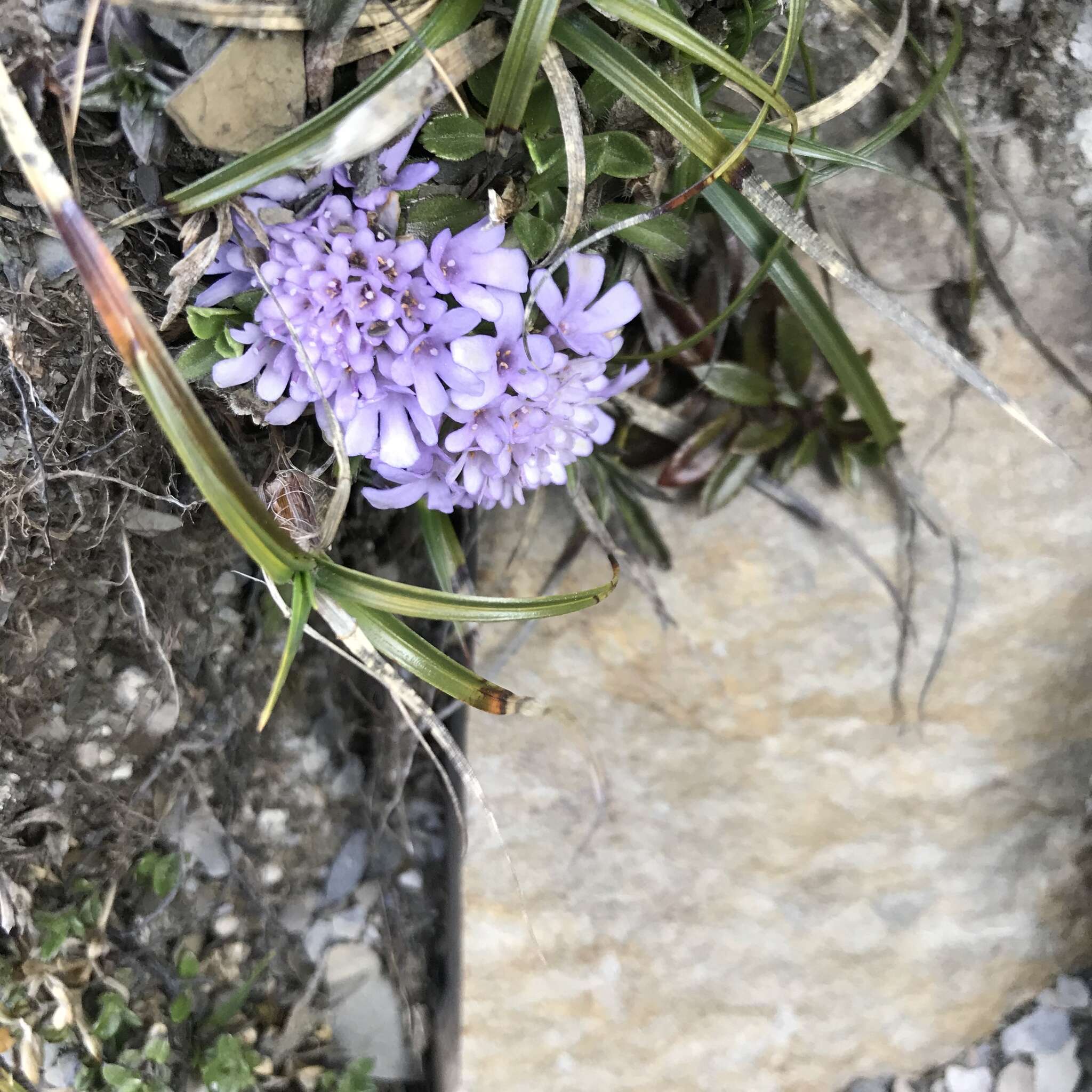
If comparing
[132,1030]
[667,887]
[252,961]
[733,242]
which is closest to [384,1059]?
[252,961]

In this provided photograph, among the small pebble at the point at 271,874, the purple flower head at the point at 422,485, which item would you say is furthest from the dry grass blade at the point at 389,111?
the small pebble at the point at 271,874

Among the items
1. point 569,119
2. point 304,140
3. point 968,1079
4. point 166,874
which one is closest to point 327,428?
point 304,140

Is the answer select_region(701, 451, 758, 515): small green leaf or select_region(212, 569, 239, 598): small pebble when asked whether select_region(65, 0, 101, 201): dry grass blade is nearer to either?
select_region(212, 569, 239, 598): small pebble

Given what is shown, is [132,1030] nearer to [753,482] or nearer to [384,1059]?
[384,1059]

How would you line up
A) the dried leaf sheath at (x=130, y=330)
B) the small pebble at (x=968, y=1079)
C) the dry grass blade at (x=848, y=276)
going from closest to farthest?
the dried leaf sheath at (x=130, y=330)
the dry grass blade at (x=848, y=276)
the small pebble at (x=968, y=1079)

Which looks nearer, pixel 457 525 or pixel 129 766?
pixel 129 766

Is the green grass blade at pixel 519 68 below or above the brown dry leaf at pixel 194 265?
above

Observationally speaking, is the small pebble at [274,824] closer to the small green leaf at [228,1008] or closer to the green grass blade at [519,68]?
the small green leaf at [228,1008]
